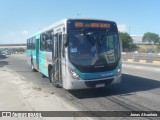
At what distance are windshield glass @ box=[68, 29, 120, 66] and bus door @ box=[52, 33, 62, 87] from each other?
1.10 meters

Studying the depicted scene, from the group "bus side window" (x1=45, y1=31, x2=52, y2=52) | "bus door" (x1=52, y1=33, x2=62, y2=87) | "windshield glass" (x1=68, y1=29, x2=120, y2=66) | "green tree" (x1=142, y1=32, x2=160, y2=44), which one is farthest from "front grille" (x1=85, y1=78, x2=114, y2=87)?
"green tree" (x1=142, y1=32, x2=160, y2=44)

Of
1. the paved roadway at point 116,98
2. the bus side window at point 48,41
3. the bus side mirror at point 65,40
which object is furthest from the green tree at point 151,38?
the bus side mirror at point 65,40

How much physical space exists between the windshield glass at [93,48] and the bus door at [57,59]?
1.10 metres

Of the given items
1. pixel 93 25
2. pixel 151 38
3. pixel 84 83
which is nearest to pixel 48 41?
pixel 93 25

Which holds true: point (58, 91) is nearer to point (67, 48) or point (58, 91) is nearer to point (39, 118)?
point (67, 48)

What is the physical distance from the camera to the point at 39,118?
7.75 metres

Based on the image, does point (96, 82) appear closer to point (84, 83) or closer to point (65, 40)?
point (84, 83)

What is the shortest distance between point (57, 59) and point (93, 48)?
2075mm

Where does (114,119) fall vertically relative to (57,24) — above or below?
below

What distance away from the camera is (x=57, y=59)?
12.6 m

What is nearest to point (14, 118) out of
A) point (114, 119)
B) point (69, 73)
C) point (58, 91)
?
point (114, 119)

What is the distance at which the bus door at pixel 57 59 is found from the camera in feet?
40.1

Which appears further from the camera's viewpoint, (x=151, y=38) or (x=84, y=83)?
(x=151, y=38)

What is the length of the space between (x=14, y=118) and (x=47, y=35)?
7907mm
